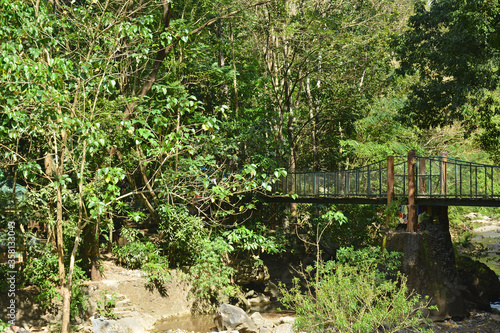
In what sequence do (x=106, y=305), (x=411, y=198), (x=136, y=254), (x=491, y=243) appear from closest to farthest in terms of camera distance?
1. (x=106, y=305)
2. (x=411, y=198)
3. (x=136, y=254)
4. (x=491, y=243)

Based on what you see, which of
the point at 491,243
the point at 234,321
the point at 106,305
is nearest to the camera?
the point at 234,321

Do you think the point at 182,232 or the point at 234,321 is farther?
the point at 182,232

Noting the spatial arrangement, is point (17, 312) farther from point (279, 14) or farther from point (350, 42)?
point (350, 42)

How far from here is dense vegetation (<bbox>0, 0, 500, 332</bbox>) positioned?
733 centimetres

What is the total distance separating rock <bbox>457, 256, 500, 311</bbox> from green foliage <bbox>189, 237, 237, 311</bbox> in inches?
232

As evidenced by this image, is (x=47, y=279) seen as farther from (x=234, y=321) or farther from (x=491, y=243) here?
(x=491, y=243)

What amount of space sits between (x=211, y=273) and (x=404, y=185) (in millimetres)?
5012

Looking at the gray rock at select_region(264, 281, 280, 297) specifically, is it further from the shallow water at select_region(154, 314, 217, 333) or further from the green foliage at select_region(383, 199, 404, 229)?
the green foliage at select_region(383, 199, 404, 229)

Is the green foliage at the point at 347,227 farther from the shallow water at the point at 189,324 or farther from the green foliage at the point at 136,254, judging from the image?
the green foliage at the point at 136,254

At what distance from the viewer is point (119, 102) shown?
10.2 meters

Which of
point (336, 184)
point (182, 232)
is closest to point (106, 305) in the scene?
point (182, 232)

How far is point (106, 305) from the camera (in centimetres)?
1014


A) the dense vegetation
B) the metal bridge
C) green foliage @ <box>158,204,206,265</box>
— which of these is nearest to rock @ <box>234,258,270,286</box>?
the dense vegetation

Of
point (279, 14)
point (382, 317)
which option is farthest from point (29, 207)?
point (279, 14)
